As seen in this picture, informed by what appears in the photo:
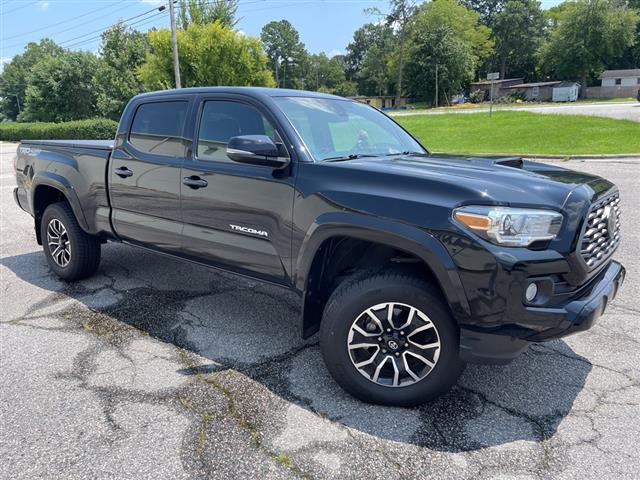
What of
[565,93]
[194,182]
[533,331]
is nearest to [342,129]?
[194,182]

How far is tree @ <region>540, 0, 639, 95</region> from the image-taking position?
69.8 m

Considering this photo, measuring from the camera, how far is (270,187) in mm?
3316

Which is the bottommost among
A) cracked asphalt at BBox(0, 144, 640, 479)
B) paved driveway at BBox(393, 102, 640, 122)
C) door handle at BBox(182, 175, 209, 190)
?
cracked asphalt at BBox(0, 144, 640, 479)

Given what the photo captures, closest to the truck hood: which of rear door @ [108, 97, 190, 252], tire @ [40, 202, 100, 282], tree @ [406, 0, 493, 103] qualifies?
rear door @ [108, 97, 190, 252]

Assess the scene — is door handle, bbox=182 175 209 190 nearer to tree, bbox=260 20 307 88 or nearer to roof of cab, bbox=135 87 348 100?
roof of cab, bbox=135 87 348 100

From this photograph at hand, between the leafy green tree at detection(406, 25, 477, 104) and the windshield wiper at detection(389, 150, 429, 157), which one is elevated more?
the leafy green tree at detection(406, 25, 477, 104)

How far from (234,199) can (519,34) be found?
102m

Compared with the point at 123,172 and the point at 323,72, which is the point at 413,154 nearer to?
the point at 123,172

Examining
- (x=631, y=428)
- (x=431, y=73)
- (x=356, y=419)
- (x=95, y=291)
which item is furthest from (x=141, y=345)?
(x=431, y=73)

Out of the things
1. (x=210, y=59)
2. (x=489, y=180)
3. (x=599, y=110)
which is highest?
(x=210, y=59)

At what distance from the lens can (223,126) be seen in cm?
380

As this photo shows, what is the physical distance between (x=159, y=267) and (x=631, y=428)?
4680 mm

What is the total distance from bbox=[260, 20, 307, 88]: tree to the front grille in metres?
119

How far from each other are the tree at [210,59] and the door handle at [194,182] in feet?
82.1
